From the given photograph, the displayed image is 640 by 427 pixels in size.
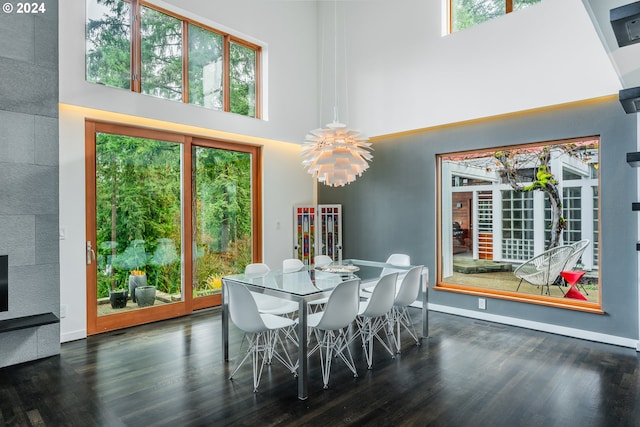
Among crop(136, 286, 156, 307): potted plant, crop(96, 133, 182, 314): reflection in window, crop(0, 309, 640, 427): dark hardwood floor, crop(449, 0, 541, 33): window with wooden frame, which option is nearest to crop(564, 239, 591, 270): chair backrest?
crop(0, 309, 640, 427): dark hardwood floor

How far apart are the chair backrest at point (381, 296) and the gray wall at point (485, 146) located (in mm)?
2078

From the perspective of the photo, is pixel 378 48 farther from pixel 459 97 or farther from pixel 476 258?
pixel 476 258

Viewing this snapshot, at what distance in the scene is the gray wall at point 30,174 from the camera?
3.49m

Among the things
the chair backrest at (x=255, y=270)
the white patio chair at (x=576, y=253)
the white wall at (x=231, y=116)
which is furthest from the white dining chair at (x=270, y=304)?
the white patio chair at (x=576, y=253)

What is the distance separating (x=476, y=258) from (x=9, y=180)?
5.45 m

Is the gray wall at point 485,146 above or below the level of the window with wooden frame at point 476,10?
below

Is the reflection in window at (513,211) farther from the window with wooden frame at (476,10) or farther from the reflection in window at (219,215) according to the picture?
the reflection in window at (219,215)

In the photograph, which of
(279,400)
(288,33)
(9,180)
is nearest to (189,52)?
(288,33)

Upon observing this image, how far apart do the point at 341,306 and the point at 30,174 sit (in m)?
3.16

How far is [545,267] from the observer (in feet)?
15.4

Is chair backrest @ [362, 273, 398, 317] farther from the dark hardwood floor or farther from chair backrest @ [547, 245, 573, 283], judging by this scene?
chair backrest @ [547, 245, 573, 283]

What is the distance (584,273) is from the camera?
4.39 meters

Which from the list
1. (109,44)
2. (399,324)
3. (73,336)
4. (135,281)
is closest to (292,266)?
(399,324)

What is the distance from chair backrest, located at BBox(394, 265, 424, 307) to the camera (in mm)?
3846
